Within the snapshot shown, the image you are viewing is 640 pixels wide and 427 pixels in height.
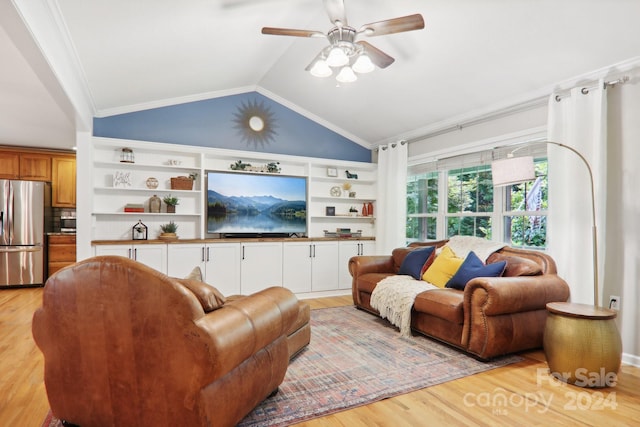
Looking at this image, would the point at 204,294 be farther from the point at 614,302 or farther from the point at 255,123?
the point at 255,123

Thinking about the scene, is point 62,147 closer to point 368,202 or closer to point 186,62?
point 186,62

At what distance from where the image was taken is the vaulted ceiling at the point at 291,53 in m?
2.59

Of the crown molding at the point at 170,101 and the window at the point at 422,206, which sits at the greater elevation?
the crown molding at the point at 170,101

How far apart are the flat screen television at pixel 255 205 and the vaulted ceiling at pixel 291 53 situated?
1238 millimetres

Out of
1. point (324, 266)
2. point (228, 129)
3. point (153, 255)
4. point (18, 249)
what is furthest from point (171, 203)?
point (18, 249)

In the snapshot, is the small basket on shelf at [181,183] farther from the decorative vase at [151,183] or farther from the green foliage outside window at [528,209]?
the green foliage outside window at [528,209]

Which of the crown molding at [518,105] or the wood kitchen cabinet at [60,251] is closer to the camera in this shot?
the crown molding at [518,105]

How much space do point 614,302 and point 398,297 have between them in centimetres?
175

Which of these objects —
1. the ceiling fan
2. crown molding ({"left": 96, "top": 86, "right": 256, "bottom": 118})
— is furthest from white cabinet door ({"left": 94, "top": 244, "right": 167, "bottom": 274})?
the ceiling fan

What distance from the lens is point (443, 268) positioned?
12.2 feet

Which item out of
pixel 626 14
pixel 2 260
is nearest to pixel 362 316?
pixel 626 14

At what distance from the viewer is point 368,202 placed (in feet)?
20.2

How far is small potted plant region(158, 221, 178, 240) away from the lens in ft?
14.9

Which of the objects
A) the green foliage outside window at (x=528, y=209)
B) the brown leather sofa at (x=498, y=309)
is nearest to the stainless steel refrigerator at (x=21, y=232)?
the brown leather sofa at (x=498, y=309)
